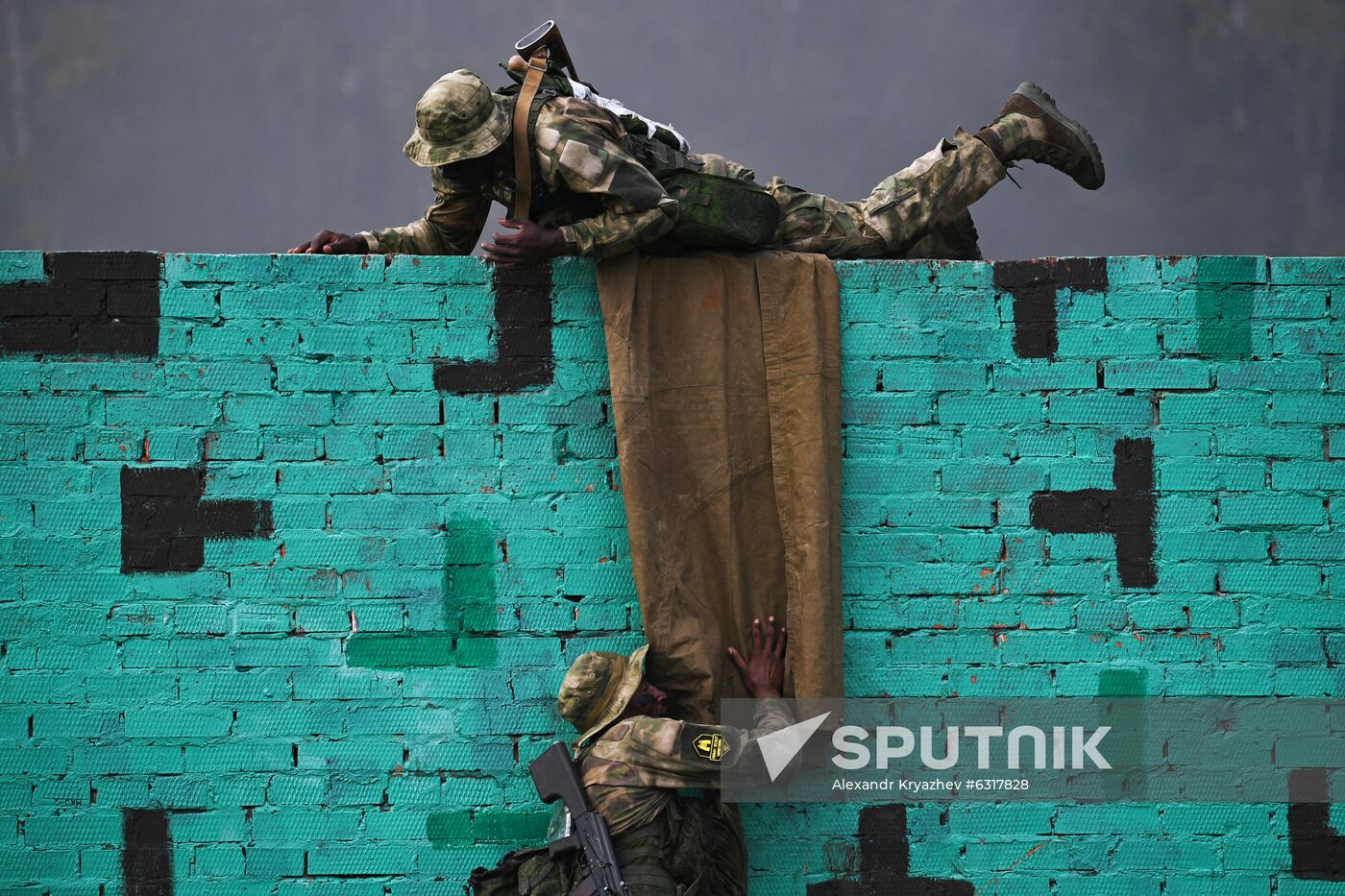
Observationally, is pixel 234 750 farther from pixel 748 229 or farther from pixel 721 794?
pixel 748 229

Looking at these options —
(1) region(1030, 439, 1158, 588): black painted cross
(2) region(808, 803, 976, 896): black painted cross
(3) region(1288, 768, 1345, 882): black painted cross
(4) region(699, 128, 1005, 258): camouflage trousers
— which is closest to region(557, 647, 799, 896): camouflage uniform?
(2) region(808, 803, 976, 896): black painted cross

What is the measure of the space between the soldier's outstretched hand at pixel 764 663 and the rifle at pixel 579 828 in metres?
0.56

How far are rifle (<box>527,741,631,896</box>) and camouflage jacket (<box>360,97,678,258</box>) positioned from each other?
4.77 ft

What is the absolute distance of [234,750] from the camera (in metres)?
4.07

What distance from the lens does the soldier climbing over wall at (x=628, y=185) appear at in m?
3.94

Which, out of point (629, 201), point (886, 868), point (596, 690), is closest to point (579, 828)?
point (596, 690)

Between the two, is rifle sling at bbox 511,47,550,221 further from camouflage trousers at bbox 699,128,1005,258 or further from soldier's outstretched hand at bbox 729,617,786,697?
soldier's outstretched hand at bbox 729,617,786,697

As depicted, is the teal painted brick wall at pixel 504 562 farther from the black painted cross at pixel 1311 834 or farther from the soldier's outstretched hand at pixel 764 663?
the soldier's outstretched hand at pixel 764 663

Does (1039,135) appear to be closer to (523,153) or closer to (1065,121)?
(1065,121)

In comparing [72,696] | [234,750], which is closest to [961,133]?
[234,750]

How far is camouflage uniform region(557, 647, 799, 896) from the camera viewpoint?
3.74 m

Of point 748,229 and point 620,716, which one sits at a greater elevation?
point 748,229

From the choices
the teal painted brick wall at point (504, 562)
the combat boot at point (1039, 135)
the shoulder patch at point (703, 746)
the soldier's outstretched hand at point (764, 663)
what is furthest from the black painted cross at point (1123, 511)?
the shoulder patch at point (703, 746)

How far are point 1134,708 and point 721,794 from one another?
131 centimetres
